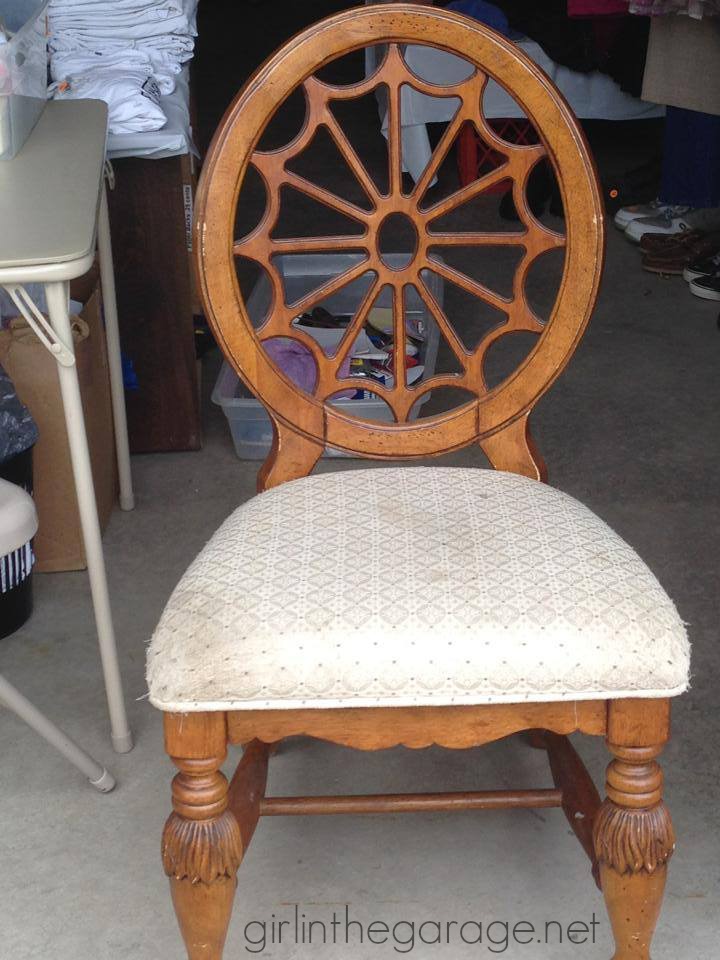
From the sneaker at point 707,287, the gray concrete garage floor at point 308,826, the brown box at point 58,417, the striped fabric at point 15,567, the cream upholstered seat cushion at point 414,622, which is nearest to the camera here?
the cream upholstered seat cushion at point 414,622

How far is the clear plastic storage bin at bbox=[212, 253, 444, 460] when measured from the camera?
2.30 m

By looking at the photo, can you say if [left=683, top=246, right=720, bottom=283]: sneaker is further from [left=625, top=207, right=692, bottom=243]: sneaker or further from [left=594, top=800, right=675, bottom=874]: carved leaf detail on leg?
[left=594, top=800, right=675, bottom=874]: carved leaf detail on leg

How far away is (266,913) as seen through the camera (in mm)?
1341

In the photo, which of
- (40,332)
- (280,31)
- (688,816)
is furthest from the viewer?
(280,31)

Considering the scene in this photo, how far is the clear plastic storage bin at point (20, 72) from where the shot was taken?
1.50m

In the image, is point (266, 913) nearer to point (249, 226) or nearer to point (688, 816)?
point (688, 816)

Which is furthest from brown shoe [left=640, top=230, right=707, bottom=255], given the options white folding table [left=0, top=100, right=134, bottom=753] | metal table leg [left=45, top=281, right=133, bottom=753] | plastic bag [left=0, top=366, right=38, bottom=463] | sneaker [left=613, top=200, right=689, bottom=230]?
metal table leg [left=45, top=281, right=133, bottom=753]

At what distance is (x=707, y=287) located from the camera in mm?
3133

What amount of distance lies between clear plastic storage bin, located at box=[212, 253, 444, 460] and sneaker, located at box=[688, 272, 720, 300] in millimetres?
716

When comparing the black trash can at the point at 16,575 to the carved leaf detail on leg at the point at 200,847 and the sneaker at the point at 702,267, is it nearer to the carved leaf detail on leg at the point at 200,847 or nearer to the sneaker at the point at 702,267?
the carved leaf detail on leg at the point at 200,847

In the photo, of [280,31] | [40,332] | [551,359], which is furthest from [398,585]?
[280,31]

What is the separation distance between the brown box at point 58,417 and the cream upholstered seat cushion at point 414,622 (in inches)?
33.2

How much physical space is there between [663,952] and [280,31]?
6.04 metres

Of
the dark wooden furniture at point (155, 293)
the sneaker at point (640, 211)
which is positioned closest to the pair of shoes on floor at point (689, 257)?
the sneaker at point (640, 211)
